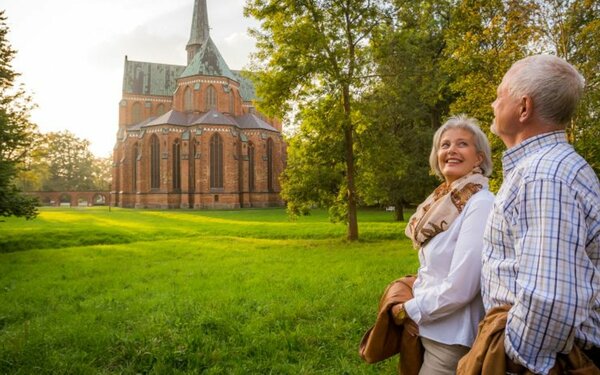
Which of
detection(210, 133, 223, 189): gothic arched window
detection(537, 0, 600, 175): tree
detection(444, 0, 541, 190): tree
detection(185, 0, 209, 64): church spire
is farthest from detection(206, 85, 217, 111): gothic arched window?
detection(537, 0, 600, 175): tree

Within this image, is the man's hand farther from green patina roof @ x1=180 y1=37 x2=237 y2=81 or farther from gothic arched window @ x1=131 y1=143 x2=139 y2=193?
gothic arched window @ x1=131 y1=143 x2=139 y2=193

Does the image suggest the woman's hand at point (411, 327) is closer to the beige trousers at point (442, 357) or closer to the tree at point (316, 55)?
the beige trousers at point (442, 357)

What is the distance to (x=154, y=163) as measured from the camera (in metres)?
47.0

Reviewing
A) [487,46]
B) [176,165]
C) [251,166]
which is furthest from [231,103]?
[487,46]

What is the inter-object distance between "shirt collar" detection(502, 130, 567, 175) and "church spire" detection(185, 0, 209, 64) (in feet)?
186

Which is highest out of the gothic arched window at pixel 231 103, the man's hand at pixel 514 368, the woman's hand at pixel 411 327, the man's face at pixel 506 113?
the gothic arched window at pixel 231 103

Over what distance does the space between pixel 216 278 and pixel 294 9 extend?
922 cm

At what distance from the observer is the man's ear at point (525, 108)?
64.3 inches

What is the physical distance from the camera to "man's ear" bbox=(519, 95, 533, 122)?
1634 mm

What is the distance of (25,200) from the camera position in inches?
489

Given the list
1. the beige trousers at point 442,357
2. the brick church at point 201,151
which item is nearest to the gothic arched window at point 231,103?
the brick church at point 201,151

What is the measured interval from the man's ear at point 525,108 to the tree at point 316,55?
12.1m

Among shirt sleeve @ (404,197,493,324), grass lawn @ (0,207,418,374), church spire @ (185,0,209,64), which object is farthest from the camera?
church spire @ (185,0,209,64)

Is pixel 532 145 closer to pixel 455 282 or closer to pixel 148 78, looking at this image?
pixel 455 282
